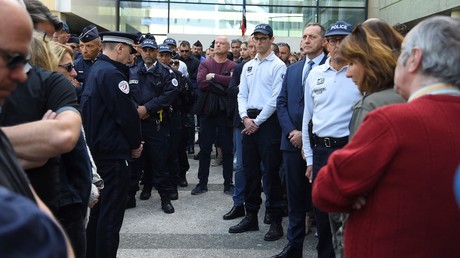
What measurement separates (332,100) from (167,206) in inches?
123

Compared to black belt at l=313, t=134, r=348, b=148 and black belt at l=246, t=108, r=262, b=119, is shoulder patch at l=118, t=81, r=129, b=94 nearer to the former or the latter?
black belt at l=313, t=134, r=348, b=148

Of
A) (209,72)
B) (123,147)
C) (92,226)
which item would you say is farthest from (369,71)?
(209,72)

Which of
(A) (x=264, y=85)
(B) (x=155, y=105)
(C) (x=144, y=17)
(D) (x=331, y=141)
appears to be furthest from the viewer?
(C) (x=144, y=17)

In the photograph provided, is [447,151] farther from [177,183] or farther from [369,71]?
[177,183]

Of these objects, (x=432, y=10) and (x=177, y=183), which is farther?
(x=432, y=10)

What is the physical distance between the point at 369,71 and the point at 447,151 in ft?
2.51

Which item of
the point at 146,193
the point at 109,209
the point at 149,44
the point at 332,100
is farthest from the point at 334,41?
the point at 146,193

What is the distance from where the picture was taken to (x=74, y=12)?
13250mm

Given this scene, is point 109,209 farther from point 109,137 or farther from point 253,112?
point 253,112

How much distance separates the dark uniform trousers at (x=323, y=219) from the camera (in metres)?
Answer: 3.49

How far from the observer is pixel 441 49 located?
175 cm

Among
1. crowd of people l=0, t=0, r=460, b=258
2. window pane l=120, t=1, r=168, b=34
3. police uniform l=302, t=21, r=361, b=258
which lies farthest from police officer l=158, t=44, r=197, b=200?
window pane l=120, t=1, r=168, b=34

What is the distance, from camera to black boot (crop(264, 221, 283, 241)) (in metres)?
4.91

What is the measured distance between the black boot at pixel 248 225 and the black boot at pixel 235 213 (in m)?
0.45
